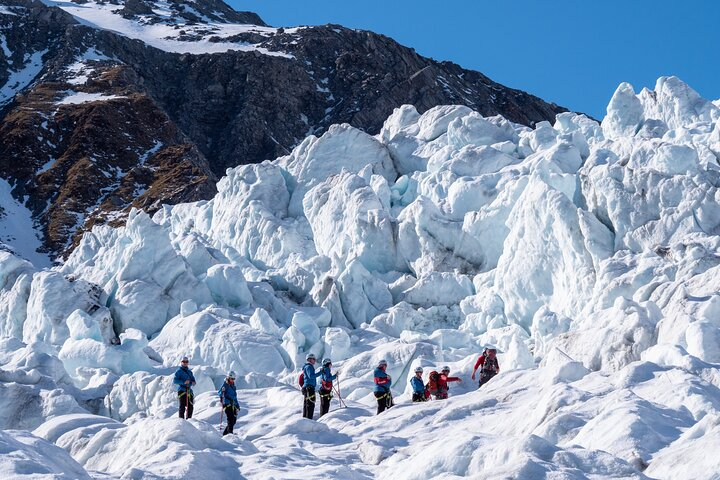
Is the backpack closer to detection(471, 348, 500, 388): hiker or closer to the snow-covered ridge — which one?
detection(471, 348, 500, 388): hiker

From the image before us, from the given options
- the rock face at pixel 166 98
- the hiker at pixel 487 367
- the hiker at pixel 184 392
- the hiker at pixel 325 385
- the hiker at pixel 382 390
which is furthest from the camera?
the rock face at pixel 166 98

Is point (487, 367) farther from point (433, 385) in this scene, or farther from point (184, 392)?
point (184, 392)

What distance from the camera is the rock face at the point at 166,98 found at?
9300 cm

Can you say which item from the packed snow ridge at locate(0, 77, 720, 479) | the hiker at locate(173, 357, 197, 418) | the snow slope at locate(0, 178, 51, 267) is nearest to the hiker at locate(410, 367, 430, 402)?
the packed snow ridge at locate(0, 77, 720, 479)

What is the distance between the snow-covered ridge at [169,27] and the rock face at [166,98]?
18.4 inches

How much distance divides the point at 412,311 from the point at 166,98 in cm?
9319

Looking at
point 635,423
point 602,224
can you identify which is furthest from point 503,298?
point 635,423

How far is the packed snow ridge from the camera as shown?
48.7ft

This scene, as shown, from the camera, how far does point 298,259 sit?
47.9m

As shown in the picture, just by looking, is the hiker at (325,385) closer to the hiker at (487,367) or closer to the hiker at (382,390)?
the hiker at (382,390)

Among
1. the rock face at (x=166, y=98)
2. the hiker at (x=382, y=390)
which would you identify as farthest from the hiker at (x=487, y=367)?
the rock face at (x=166, y=98)

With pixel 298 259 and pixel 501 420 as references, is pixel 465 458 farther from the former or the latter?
pixel 298 259

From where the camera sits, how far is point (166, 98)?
126 meters

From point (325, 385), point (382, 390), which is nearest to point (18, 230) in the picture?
point (325, 385)
